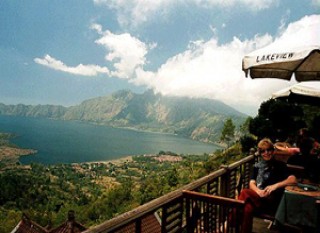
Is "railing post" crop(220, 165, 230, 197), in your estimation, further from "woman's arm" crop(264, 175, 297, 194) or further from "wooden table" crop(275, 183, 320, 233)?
"wooden table" crop(275, 183, 320, 233)

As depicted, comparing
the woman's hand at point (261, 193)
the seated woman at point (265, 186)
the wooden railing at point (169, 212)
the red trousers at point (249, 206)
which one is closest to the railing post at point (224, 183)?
the wooden railing at point (169, 212)

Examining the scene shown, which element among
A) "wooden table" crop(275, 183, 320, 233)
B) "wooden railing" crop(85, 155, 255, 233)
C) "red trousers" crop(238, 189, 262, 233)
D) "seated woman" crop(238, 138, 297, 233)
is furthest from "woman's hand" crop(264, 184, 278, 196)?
"wooden railing" crop(85, 155, 255, 233)

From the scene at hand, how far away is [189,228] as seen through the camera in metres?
3.81

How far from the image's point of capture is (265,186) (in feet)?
14.7

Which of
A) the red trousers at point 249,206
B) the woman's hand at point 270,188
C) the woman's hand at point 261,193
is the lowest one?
the red trousers at point 249,206

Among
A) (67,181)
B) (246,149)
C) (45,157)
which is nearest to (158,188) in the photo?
(246,149)

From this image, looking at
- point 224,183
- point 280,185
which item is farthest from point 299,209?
point 224,183

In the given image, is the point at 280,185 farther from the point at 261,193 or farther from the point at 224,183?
the point at 224,183

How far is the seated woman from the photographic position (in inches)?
148

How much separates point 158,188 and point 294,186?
76.8 metres

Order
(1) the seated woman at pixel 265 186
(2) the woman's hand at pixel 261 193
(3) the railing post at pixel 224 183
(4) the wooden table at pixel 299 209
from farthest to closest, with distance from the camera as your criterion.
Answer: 1. (3) the railing post at pixel 224 183
2. (2) the woman's hand at pixel 261 193
3. (1) the seated woman at pixel 265 186
4. (4) the wooden table at pixel 299 209

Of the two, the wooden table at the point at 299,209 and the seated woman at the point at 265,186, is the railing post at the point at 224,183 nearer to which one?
the seated woman at the point at 265,186

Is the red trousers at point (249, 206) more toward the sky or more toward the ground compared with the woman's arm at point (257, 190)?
more toward the ground

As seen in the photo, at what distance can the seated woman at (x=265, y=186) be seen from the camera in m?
3.76
